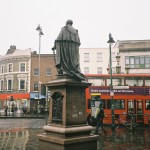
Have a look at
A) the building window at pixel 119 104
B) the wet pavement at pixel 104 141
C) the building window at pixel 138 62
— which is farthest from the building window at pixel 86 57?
the wet pavement at pixel 104 141

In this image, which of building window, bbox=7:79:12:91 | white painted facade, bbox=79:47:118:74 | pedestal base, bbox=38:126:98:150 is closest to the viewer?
pedestal base, bbox=38:126:98:150

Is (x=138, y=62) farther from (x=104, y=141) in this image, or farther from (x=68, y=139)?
(x=68, y=139)

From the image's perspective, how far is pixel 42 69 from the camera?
44594mm

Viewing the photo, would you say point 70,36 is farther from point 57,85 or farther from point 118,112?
point 118,112

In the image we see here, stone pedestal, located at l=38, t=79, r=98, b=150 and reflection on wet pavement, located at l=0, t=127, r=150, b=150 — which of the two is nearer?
stone pedestal, located at l=38, t=79, r=98, b=150

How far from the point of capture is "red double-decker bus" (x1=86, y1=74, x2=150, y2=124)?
2103cm

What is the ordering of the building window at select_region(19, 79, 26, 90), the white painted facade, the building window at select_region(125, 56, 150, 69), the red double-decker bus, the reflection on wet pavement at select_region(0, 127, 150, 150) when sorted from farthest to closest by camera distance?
1. the building window at select_region(19, 79, 26, 90)
2. the white painted facade
3. the building window at select_region(125, 56, 150, 69)
4. the red double-decker bus
5. the reflection on wet pavement at select_region(0, 127, 150, 150)

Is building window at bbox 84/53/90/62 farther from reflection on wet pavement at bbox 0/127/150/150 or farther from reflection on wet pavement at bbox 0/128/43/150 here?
reflection on wet pavement at bbox 0/128/43/150

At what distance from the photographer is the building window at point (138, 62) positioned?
3934 centimetres

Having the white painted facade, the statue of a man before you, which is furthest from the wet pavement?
the white painted facade

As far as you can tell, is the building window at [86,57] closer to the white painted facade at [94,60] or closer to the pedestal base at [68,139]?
the white painted facade at [94,60]

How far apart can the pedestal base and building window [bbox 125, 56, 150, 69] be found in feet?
108

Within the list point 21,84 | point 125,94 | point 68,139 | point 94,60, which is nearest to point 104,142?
point 68,139

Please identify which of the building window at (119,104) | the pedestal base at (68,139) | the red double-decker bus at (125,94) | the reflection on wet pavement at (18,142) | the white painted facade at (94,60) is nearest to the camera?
the pedestal base at (68,139)
